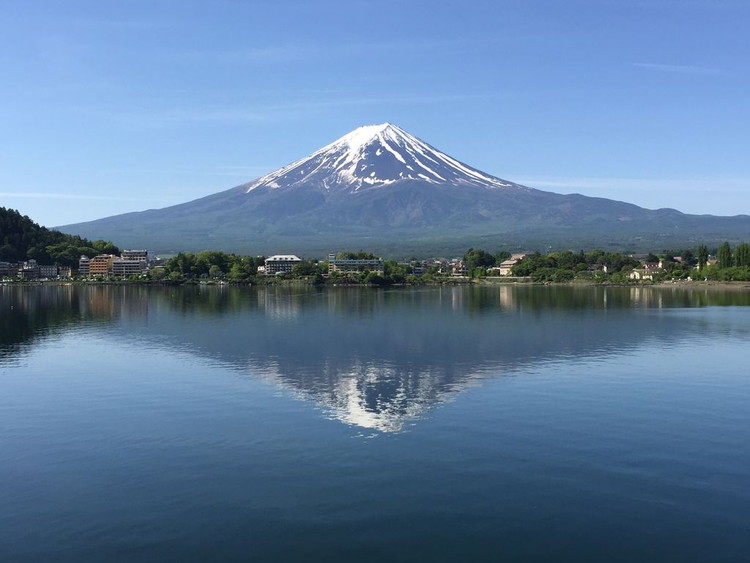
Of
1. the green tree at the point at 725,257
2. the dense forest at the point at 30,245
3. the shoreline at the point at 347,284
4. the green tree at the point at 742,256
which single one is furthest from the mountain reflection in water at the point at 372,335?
the dense forest at the point at 30,245

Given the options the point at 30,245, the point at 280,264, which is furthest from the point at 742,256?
the point at 30,245

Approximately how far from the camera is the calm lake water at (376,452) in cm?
832

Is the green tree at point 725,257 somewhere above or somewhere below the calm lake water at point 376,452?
above

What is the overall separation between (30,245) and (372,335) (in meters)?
80.5

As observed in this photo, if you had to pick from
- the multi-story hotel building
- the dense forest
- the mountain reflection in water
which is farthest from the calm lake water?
the dense forest

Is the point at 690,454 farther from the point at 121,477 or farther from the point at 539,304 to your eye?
the point at 539,304

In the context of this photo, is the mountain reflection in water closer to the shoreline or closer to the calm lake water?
the calm lake water

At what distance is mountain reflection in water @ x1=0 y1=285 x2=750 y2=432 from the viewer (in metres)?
17.3

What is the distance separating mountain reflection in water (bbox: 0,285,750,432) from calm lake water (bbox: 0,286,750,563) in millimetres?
212

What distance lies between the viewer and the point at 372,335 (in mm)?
28625

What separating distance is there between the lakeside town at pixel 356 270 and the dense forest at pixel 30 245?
104 centimetres

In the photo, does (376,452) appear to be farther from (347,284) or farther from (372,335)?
(347,284)

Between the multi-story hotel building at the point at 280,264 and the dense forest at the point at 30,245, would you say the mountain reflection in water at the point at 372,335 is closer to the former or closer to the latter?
the multi-story hotel building at the point at 280,264

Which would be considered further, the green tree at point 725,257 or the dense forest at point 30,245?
the dense forest at point 30,245
